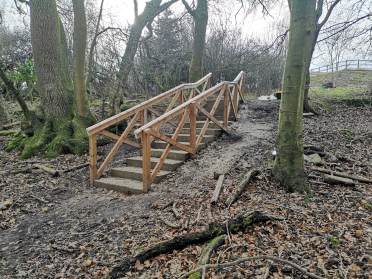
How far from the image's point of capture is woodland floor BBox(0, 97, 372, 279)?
2.63 m

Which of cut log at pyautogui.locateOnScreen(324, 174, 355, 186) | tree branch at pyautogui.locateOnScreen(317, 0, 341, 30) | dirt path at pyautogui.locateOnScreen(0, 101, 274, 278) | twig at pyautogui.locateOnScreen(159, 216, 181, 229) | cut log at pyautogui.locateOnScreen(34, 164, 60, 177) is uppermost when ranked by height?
tree branch at pyautogui.locateOnScreen(317, 0, 341, 30)

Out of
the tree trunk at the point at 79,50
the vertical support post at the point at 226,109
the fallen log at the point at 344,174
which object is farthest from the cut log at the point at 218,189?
the tree trunk at the point at 79,50

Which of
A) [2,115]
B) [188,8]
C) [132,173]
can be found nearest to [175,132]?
[132,173]

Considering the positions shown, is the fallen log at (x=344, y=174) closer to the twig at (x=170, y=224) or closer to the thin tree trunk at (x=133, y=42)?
the twig at (x=170, y=224)

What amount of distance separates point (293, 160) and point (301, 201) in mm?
624

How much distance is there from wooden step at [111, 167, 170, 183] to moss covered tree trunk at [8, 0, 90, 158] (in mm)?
1631

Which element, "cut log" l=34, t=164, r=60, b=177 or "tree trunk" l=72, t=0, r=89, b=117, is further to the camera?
"tree trunk" l=72, t=0, r=89, b=117

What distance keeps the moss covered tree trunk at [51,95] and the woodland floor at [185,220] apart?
2.29 ft

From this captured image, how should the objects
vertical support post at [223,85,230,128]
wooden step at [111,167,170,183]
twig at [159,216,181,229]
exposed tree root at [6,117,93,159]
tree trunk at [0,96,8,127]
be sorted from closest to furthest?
twig at [159,216,181,229] < wooden step at [111,167,170,183] < exposed tree root at [6,117,93,159] < vertical support post at [223,85,230,128] < tree trunk at [0,96,8,127]

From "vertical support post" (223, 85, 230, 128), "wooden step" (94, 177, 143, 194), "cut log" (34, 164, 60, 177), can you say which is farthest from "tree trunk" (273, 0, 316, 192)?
"cut log" (34, 164, 60, 177)

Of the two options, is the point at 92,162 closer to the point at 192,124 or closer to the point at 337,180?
the point at 192,124

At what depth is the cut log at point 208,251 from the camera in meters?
2.42

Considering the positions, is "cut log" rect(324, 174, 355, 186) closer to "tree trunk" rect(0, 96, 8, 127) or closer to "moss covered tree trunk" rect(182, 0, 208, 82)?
"moss covered tree trunk" rect(182, 0, 208, 82)

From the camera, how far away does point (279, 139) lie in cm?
411
